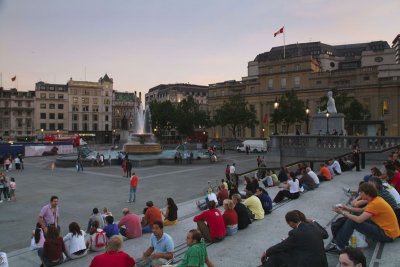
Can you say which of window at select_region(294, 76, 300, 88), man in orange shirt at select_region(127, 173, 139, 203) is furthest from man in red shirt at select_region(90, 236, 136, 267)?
window at select_region(294, 76, 300, 88)

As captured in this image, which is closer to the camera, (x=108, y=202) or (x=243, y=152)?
(x=108, y=202)

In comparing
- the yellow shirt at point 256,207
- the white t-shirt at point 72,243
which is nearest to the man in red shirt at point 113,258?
the white t-shirt at point 72,243

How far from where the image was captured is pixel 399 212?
27.1 feet

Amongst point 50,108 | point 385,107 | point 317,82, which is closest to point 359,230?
point 385,107

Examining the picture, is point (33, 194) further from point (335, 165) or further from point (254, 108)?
point (254, 108)

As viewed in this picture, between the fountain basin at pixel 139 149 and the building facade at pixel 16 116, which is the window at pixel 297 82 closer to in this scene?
the fountain basin at pixel 139 149

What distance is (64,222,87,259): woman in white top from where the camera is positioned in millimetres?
9602

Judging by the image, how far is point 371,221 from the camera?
7.59 metres

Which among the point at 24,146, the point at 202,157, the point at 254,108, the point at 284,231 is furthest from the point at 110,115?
the point at 284,231

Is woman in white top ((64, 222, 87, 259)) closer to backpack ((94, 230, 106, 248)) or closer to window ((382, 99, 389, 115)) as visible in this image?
backpack ((94, 230, 106, 248))

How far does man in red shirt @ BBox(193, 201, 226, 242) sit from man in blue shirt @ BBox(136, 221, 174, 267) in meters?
1.66

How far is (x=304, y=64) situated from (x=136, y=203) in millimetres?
66620

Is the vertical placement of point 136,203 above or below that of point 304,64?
below

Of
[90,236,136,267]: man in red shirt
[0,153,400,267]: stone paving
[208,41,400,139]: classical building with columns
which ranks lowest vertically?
[0,153,400,267]: stone paving
